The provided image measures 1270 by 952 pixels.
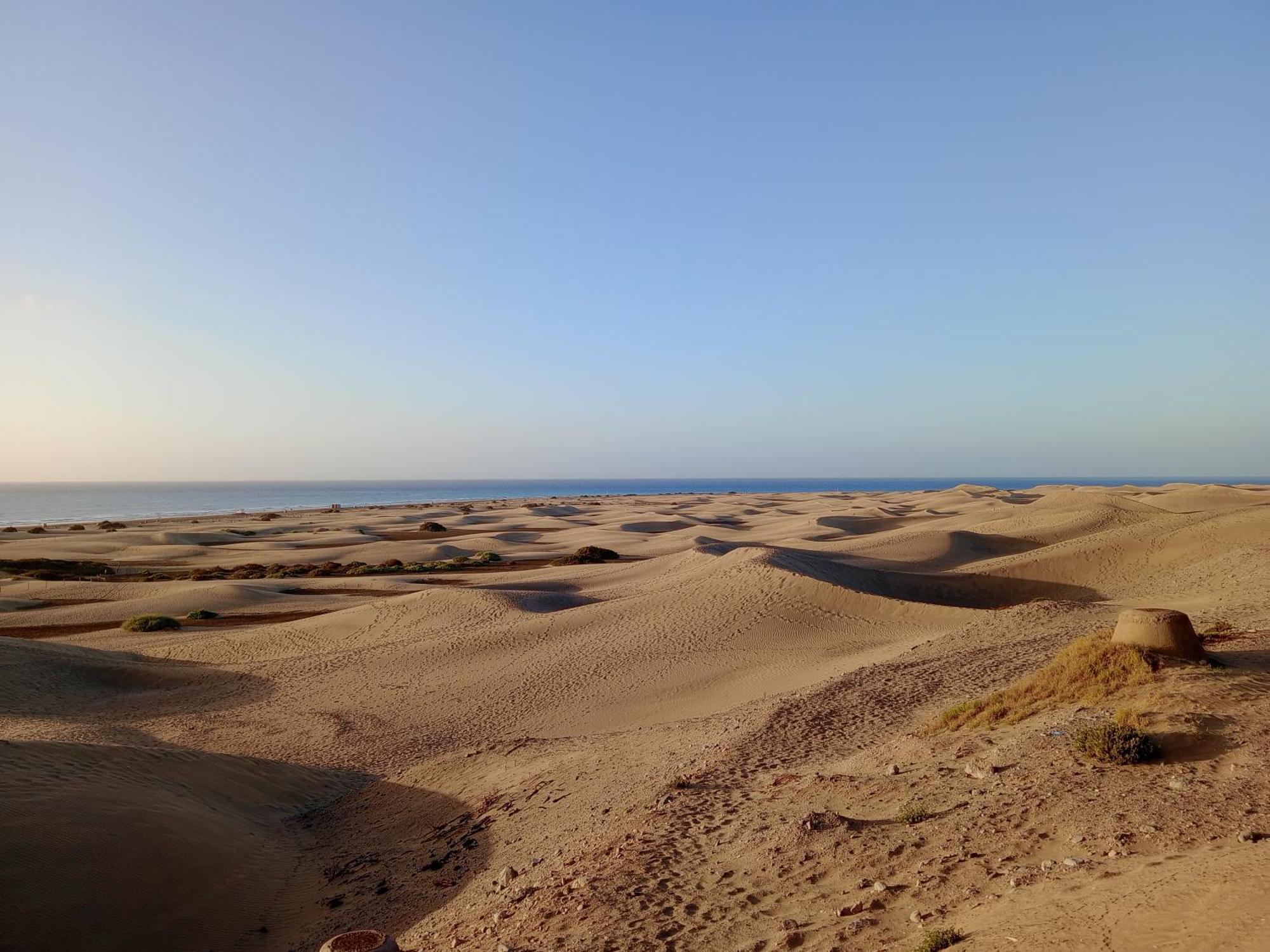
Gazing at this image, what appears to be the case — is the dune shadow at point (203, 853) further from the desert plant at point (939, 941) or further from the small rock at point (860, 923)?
the desert plant at point (939, 941)

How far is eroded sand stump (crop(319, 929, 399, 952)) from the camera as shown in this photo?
5.41 m

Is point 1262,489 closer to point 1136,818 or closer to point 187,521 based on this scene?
point 1136,818

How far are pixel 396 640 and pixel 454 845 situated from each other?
12603 millimetres

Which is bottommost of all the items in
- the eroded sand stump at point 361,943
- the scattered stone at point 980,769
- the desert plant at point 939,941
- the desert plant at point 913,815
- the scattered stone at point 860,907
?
the eroded sand stump at point 361,943

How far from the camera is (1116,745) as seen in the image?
6.98 m

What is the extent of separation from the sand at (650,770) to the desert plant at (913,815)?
11 centimetres

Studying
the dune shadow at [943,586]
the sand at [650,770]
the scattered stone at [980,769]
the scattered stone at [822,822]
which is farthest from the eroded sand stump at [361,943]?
the dune shadow at [943,586]

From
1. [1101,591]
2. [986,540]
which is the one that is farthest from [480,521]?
[1101,591]

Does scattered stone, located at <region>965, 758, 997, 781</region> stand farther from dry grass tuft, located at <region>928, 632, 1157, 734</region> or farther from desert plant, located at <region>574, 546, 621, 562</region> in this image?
desert plant, located at <region>574, 546, 621, 562</region>

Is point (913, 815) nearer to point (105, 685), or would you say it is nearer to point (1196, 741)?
point (1196, 741)

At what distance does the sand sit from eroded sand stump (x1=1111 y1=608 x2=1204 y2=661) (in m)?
0.47

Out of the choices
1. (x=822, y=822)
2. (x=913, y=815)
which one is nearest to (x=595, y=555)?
(x=822, y=822)

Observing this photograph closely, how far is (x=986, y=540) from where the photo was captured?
33.4 meters

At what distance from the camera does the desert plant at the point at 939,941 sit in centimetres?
462
